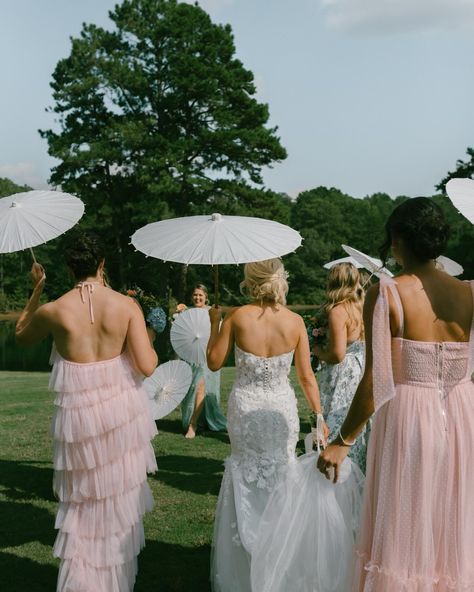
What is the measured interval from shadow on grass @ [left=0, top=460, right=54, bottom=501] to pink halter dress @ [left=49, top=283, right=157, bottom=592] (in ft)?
9.48

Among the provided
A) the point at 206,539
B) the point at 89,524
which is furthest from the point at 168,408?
the point at 89,524

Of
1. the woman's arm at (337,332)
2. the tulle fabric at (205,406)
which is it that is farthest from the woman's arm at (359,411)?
the tulle fabric at (205,406)

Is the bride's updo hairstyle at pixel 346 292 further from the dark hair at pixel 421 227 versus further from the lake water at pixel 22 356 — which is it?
the lake water at pixel 22 356

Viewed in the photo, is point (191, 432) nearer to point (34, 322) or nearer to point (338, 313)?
point (338, 313)

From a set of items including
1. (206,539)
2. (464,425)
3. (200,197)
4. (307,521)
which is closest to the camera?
(464,425)

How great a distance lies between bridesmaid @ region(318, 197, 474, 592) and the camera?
3166mm

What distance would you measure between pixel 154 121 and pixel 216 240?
29.6 m

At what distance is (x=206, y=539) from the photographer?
5.91 metres

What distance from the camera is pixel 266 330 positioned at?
5.00 meters

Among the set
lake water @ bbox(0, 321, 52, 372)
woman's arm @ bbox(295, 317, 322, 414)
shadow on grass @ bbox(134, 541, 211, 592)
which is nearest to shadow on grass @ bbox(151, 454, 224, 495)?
shadow on grass @ bbox(134, 541, 211, 592)

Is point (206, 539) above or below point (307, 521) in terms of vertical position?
below

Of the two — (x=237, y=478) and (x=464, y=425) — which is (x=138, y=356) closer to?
(x=237, y=478)

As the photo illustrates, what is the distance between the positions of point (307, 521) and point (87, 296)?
1850 millimetres

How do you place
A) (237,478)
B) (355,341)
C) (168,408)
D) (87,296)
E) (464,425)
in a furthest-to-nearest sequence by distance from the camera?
(168,408), (355,341), (237,478), (87,296), (464,425)
